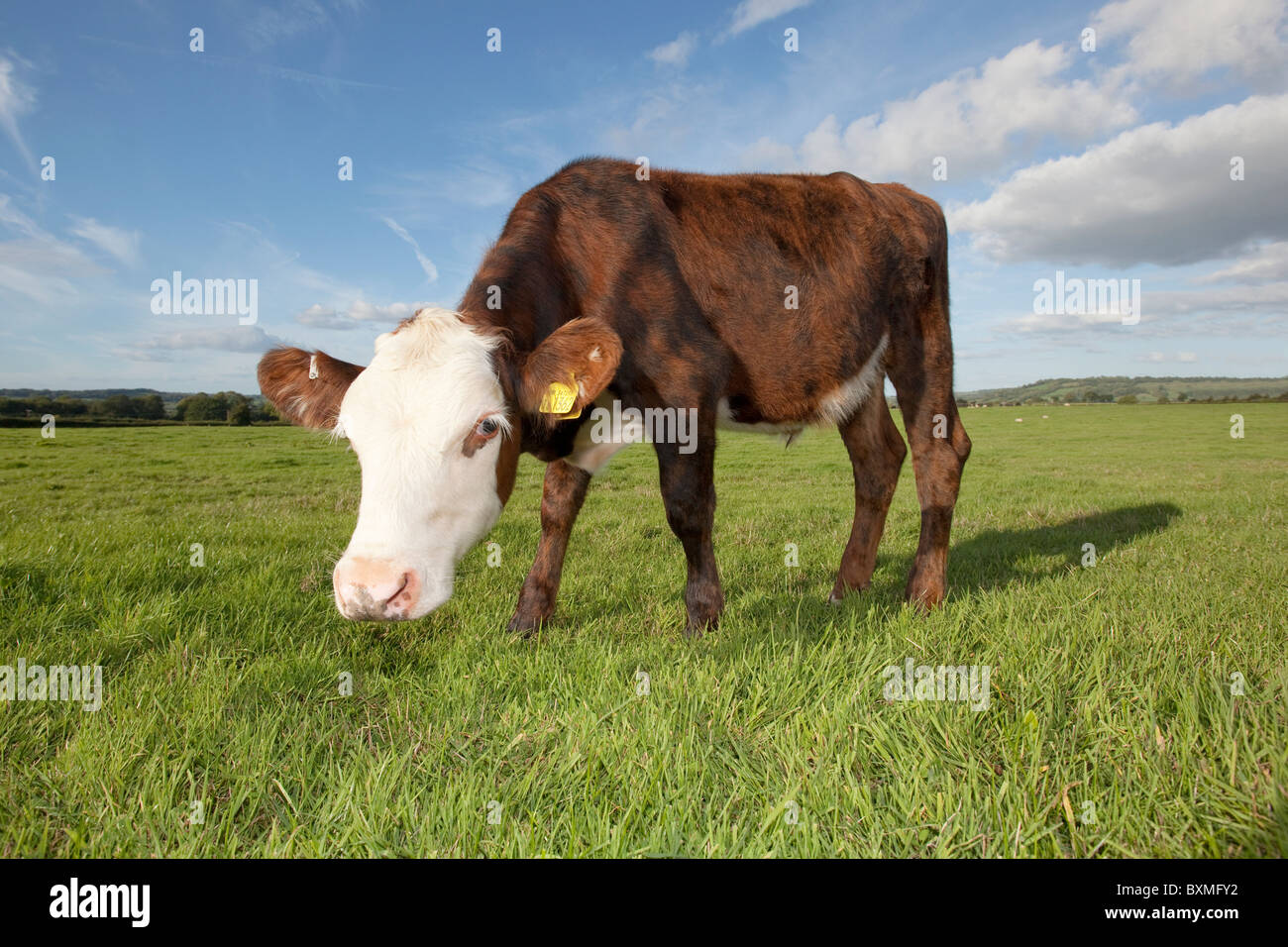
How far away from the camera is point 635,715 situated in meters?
2.90

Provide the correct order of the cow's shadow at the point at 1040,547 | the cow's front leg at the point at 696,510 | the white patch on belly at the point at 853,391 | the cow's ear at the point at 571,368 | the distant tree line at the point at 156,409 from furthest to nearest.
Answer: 1. the distant tree line at the point at 156,409
2. the cow's shadow at the point at 1040,547
3. the white patch on belly at the point at 853,391
4. the cow's front leg at the point at 696,510
5. the cow's ear at the point at 571,368

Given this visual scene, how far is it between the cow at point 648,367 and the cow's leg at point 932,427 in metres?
0.02

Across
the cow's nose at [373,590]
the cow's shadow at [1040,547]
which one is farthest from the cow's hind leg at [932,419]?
the cow's nose at [373,590]

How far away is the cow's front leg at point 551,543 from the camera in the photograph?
4746mm

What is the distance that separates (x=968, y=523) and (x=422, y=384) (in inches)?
351

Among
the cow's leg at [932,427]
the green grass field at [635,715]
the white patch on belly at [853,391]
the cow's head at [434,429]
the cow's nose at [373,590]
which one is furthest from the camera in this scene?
the cow's leg at [932,427]

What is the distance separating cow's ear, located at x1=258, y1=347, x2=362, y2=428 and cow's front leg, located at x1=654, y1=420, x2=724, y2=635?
183cm

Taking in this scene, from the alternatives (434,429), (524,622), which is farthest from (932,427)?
(434,429)

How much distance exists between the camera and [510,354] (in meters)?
3.56

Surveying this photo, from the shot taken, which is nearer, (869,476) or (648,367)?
(648,367)

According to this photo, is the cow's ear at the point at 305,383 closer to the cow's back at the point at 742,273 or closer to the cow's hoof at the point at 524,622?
the cow's back at the point at 742,273

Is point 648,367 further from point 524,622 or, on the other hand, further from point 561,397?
point 524,622

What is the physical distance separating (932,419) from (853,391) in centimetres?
82
